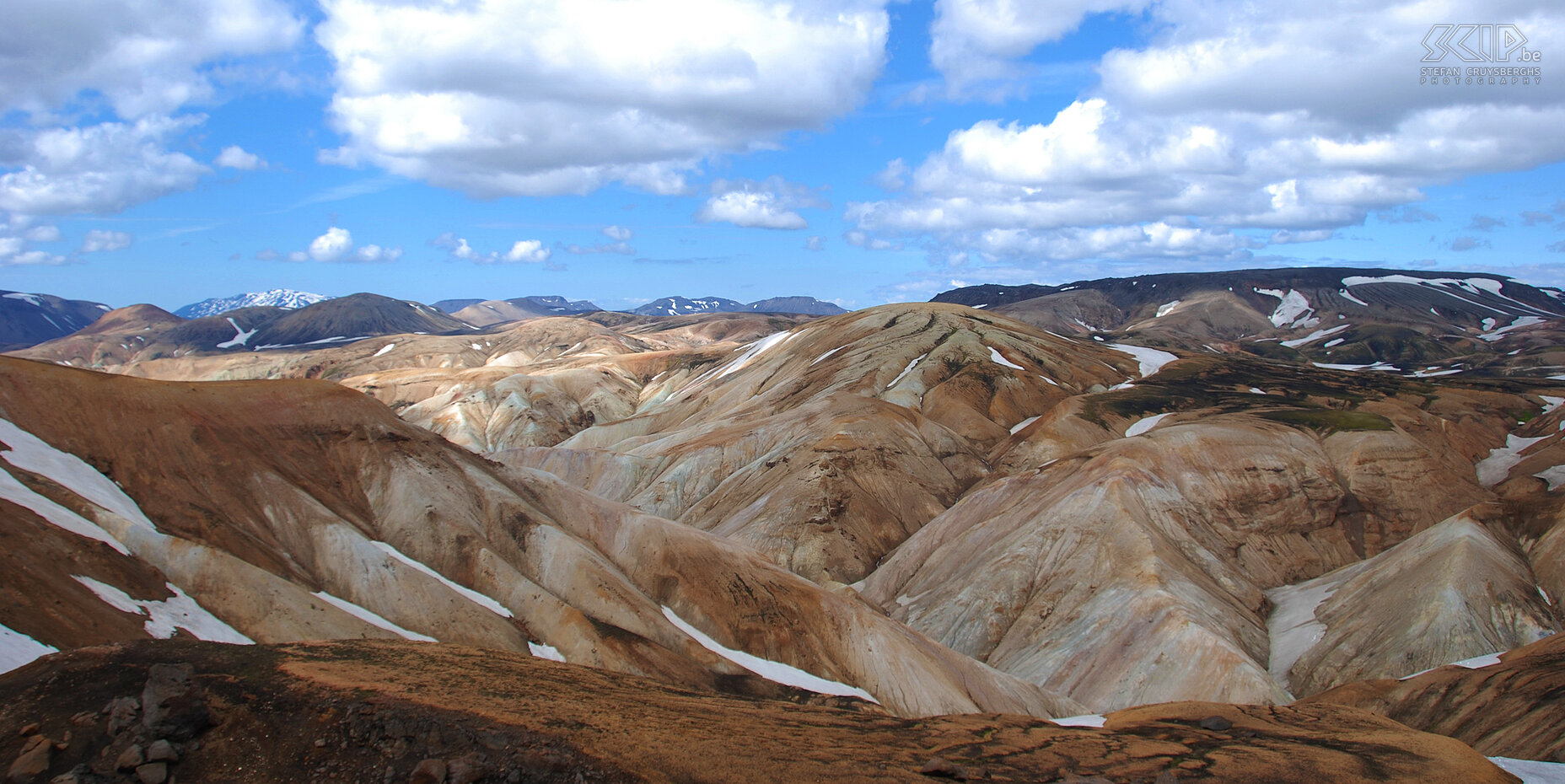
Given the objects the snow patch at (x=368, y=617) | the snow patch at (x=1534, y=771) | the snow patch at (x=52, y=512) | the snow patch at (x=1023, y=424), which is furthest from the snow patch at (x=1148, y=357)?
the snow patch at (x=52, y=512)

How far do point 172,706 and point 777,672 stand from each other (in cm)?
2615

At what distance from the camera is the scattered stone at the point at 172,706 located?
16.7 metres

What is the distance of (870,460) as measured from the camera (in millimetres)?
72625

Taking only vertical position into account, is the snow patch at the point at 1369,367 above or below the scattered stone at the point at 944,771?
below

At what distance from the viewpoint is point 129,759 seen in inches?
631

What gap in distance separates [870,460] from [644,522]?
30130 mm

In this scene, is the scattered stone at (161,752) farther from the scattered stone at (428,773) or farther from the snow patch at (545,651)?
the snow patch at (545,651)

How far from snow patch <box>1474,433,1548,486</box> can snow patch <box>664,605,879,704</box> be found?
194 feet

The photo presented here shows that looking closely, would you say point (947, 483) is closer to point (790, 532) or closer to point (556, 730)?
point (790, 532)

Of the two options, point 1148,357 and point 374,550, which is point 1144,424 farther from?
point 374,550

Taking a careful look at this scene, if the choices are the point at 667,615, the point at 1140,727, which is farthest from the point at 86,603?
the point at 1140,727

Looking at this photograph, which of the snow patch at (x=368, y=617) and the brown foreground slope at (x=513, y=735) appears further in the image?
the snow patch at (x=368, y=617)

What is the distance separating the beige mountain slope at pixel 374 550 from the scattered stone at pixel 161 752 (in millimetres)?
7106

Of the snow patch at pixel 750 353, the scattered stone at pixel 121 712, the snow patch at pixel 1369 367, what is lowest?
the snow patch at pixel 1369 367
